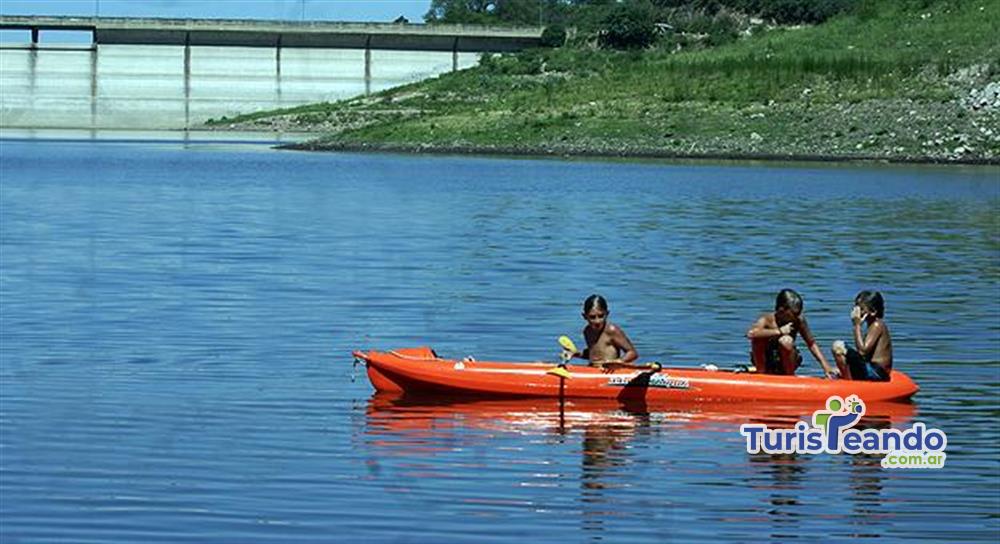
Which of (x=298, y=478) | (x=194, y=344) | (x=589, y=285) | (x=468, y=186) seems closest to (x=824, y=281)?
(x=589, y=285)

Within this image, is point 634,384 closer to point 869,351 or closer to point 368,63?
point 869,351

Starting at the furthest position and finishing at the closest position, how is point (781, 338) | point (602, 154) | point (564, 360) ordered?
point (602, 154) < point (781, 338) < point (564, 360)

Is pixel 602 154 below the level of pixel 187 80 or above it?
below

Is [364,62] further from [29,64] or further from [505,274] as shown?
A: [505,274]

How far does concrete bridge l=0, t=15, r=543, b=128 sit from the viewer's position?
456 feet

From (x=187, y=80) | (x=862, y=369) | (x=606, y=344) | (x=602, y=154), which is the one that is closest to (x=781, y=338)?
(x=862, y=369)

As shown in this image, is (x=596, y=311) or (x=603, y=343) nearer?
(x=596, y=311)

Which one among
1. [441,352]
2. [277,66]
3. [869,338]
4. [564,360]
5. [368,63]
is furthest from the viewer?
[368,63]

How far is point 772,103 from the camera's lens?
10188 centimetres

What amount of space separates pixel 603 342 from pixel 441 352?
5.14 meters

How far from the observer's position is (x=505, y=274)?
40.4 m

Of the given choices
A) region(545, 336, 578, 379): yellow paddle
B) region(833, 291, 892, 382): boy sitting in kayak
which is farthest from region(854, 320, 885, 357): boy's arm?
region(545, 336, 578, 379): yellow paddle

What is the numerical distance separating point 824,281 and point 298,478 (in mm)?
21985

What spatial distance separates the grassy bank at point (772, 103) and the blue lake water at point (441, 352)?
29.0 meters
